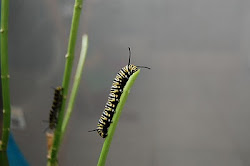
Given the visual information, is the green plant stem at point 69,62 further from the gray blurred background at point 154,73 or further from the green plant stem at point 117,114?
the gray blurred background at point 154,73

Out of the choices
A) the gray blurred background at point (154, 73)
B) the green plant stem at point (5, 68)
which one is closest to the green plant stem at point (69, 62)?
the green plant stem at point (5, 68)

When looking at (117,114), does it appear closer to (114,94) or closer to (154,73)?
(114,94)

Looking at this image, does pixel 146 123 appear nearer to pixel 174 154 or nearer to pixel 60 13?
pixel 174 154

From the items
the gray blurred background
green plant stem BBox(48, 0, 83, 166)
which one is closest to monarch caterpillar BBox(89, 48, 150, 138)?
green plant stem BBox(48, 0, 83, 166)

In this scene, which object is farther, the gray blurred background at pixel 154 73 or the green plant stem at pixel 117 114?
the gray blurred background at pixel 154 73

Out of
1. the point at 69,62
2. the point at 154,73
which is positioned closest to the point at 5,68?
the point at 69,62

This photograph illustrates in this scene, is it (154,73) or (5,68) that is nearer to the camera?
(5,68)

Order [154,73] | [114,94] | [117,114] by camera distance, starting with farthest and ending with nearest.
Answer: [154,73], [114,94], [117,114]

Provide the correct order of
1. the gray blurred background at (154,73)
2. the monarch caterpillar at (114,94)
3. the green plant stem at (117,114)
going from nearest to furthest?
the green plant stem at (117,114), the monarch caterpillar at (114,94), the gray blurred background at (154,73)

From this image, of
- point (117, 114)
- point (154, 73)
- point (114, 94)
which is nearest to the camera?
point (117, 114)
